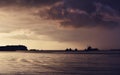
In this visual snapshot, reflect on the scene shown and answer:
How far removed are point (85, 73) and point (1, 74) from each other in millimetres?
11849

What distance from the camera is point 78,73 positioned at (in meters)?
50.2

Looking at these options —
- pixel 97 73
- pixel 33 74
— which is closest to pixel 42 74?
pixel 33 74

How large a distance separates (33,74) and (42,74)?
1264mm

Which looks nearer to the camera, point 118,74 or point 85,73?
point 118,74

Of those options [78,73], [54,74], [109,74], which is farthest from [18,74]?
[109,74]

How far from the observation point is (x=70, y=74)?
48.6 m

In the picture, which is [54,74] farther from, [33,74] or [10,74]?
[10,74]

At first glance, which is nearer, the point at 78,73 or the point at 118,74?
the point at 118,74

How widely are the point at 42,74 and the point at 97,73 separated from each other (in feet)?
25.3

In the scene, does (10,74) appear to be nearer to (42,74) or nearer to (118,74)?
(42,74)

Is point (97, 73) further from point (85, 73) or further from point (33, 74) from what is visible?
point (33, 74)

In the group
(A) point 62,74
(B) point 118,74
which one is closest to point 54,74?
(A) point 62,74

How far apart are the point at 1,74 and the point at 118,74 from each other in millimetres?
15860

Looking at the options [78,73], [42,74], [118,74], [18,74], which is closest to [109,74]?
[118,74]
